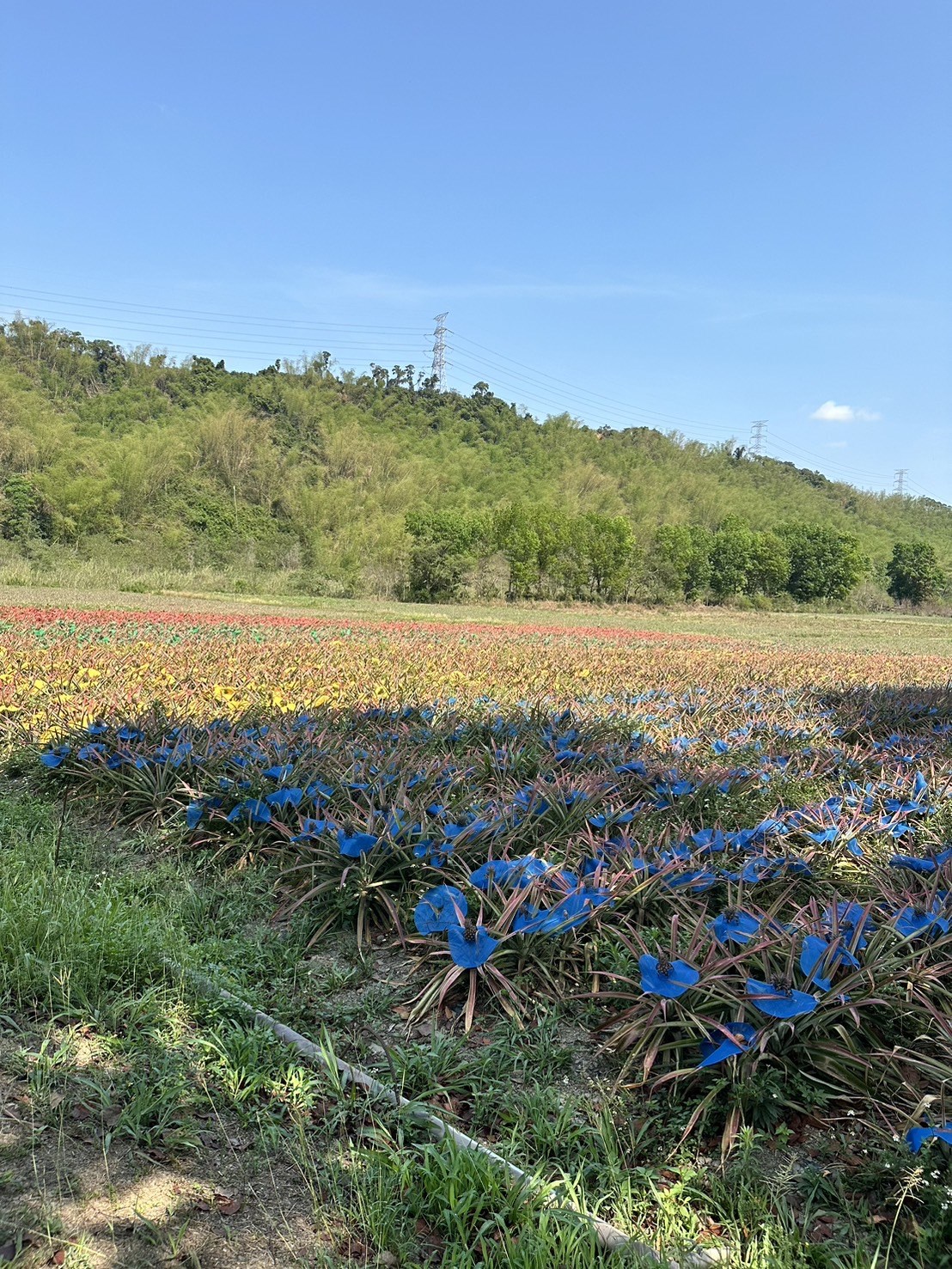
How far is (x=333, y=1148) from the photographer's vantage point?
1.57 meters

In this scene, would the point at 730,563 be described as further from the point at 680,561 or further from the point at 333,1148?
the point at 333,1148

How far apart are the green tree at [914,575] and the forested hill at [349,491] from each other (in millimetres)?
1465

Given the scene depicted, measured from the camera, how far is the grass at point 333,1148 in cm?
133

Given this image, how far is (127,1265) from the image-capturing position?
50.1 inches

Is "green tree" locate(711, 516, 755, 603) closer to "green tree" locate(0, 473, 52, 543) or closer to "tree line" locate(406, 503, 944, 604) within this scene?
"tree line" locate(406, 503, 944, 604)

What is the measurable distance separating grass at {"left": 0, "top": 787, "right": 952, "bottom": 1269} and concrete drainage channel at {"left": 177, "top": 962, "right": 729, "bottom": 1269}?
0.03m

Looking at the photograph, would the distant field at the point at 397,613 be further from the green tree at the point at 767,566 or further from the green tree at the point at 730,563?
the green tree at the point at 767,566

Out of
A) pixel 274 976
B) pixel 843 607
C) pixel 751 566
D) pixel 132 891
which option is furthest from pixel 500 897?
pixel 843 607

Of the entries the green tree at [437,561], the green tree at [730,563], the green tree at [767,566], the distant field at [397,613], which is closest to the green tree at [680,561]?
the green tree at [730,563]

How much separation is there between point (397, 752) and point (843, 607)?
6071 centimetres

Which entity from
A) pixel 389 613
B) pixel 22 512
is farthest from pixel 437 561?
pixel 22 512

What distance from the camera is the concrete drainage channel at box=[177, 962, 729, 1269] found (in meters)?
1.29

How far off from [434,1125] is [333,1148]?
207 millimetres

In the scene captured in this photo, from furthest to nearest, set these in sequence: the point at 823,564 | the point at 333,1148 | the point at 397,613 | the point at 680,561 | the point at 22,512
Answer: the point at 823,564
the point at 680,561
the point at 22,512
the point at 397,613
the point at 333,1148
